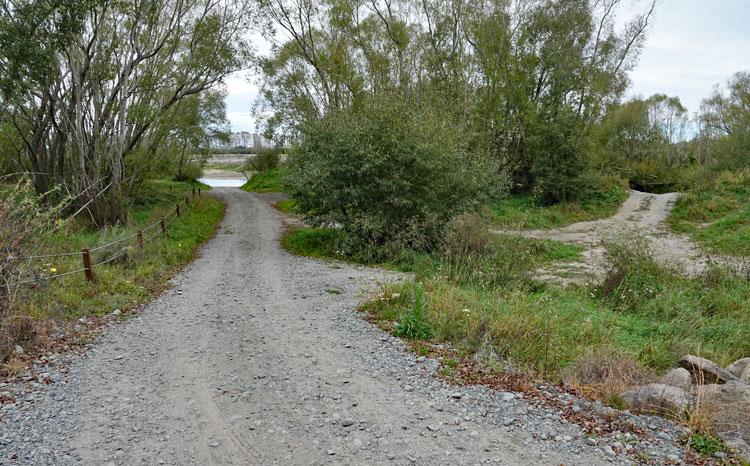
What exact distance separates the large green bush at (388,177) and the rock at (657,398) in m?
8.63

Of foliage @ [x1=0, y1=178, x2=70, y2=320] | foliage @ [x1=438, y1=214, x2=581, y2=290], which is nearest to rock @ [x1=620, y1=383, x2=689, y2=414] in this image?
foliage @ [x1=438, y1=214, x2=581, y2=290]

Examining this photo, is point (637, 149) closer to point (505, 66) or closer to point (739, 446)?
point (505, 66)

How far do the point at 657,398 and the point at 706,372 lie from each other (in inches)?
49.5

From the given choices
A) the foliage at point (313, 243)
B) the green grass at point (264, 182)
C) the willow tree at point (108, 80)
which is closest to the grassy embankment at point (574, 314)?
the foliage at point (313, 243)

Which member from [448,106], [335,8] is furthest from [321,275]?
[335,8]

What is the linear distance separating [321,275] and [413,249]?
3.47 m

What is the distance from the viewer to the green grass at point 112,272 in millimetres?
8125

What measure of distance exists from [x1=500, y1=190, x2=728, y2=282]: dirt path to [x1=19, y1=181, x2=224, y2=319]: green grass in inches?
327

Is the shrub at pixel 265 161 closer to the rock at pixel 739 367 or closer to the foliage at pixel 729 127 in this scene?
the foliage at pixel 729 127

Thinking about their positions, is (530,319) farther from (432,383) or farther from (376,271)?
(376,271)

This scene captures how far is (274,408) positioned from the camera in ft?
16.2

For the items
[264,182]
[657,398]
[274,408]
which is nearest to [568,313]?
[657,398]

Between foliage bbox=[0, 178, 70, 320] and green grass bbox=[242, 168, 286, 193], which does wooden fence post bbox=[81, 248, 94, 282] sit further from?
green grass bbox=[242, 168, 286, 193]

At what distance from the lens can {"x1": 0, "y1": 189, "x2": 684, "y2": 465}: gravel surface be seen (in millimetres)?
4098
